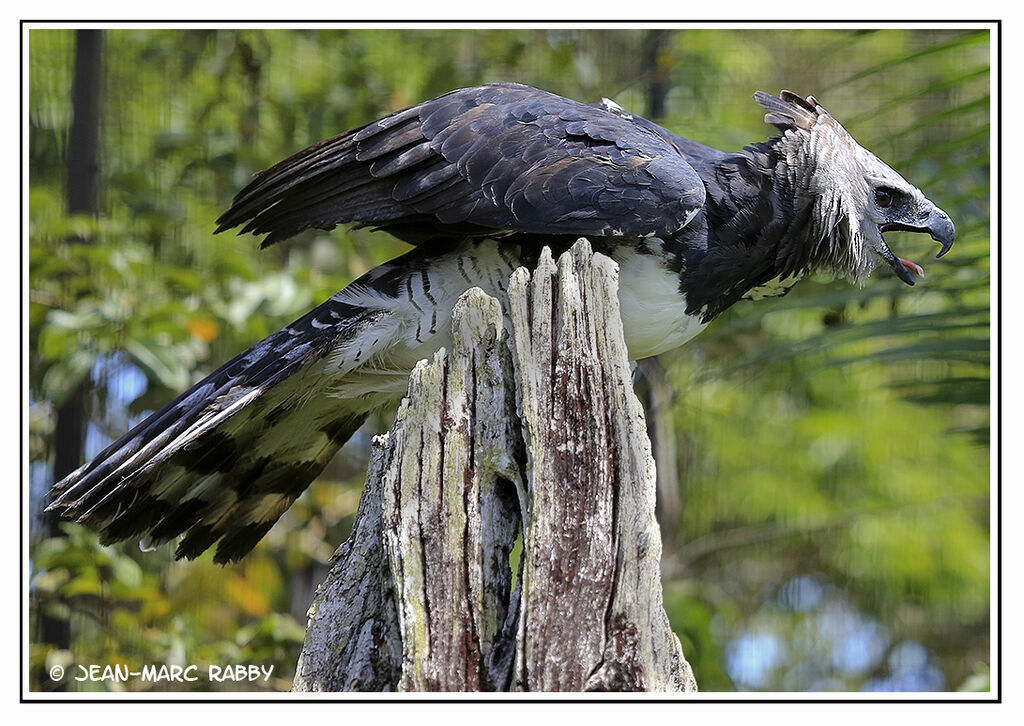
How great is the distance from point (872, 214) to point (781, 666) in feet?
11.0

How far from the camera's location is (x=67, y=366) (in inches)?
184

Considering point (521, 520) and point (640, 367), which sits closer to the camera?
point (521, 520)

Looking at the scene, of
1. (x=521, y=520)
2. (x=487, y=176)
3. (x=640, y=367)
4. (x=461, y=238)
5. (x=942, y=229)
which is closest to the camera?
(x=521, y=520)

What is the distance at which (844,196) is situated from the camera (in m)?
3.42

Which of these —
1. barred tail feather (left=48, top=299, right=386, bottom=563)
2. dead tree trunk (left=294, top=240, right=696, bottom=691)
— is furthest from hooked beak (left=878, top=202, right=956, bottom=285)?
barred tail feather (left=48, top=299, right=386, bottom=563)

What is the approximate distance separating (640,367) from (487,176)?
2.49m

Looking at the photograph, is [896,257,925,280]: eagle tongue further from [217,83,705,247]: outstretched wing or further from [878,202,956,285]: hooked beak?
[217,83,705,247]: outstretched wing

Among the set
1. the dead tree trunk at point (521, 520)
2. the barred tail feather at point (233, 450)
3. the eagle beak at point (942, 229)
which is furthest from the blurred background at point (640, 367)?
the dead tree trunk at point (521, 520)

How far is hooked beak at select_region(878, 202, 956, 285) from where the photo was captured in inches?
134

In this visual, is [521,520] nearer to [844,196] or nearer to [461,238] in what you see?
[461,238]

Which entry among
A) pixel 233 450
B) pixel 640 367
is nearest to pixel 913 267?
pixel 640 367

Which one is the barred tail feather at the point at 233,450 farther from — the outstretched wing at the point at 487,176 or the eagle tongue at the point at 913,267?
the eagle tongue at the point at 913,267

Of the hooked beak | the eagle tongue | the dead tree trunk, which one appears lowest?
the dead tree trunk
